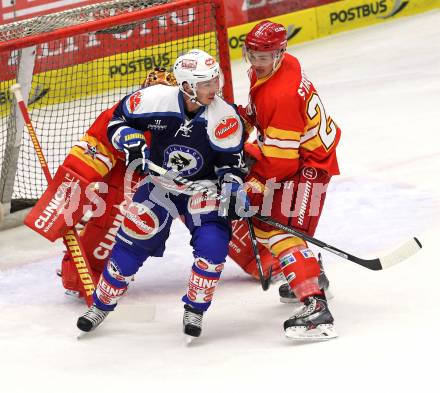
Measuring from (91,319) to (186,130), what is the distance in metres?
0.84

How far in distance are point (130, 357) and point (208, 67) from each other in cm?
112

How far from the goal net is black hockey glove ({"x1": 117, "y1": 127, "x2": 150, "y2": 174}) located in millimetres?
1135

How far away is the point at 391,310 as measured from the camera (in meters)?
4.47

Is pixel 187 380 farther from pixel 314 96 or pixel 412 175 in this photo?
pixel 412 175

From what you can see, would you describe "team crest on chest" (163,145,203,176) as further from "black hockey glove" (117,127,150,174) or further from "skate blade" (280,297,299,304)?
"skate blade" (280,297,299,304)

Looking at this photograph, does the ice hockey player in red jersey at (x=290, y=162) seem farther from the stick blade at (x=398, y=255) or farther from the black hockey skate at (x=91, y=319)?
the black hockey skate at (x=91, y=319)

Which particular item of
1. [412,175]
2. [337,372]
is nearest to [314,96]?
[337,372]

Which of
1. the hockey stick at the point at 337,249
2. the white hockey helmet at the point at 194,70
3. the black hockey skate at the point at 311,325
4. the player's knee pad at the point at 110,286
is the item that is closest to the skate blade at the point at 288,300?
the hockey stick at the point at 337,249

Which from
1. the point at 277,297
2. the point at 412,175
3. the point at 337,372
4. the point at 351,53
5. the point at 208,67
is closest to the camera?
the point at 337,372

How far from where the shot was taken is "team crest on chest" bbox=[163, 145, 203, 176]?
4328 mm

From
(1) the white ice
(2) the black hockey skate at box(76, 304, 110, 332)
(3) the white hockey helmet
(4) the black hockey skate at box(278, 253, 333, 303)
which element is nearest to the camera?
(1) the white ice

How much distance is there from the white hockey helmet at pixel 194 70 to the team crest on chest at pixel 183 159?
203mm

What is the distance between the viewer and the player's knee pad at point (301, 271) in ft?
14.0

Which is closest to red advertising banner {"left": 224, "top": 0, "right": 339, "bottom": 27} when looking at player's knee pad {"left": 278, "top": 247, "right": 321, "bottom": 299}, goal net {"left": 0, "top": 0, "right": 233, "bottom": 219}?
goal net {"left": 0, "top": 0, "right": 233, "bottom": 219}
